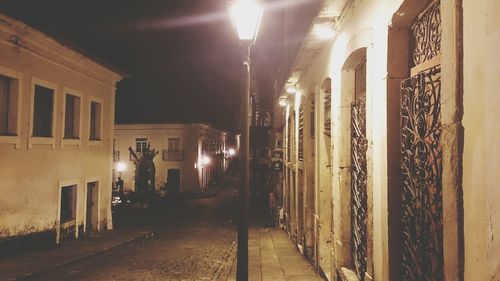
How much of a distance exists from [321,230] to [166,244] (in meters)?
9.59

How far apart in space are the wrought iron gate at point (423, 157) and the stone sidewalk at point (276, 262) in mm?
5554

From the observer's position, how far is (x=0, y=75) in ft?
41.1

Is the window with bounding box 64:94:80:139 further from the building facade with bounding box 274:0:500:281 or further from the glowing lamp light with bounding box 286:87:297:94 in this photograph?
the building facade with bounding box 274:0:500:281

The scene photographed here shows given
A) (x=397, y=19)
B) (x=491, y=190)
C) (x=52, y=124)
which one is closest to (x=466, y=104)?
(x=491, y=190)

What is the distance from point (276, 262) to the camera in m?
12.1

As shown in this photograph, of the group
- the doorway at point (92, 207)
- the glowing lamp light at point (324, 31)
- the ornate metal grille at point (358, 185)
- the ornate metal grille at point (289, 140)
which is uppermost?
the glowing lamp light at point (324, 31)

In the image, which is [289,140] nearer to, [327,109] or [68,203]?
[327,109]

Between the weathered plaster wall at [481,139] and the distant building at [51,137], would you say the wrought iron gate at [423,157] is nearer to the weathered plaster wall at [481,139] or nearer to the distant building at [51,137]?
the weathered plaster wall at [481,139]

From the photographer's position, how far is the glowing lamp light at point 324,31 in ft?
24.7

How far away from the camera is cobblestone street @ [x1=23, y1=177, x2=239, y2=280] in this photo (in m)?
11.4

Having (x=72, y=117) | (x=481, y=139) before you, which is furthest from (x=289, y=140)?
(x=481, y=139)

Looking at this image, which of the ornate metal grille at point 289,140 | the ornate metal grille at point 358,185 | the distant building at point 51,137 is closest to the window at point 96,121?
the distant building at point 51,137

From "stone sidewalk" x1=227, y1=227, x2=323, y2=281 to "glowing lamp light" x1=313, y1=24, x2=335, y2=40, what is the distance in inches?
204

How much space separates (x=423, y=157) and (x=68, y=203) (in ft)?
50.9
